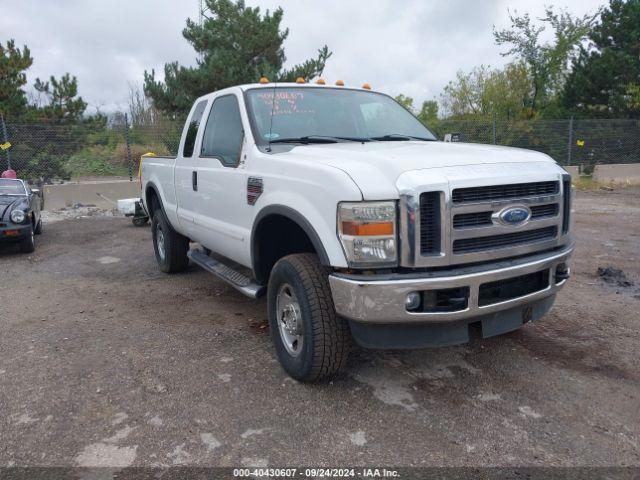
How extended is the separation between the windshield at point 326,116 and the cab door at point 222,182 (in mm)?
224

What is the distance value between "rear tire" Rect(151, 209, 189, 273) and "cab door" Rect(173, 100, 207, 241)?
66 centimetres

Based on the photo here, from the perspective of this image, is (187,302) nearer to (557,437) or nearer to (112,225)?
(557,437)

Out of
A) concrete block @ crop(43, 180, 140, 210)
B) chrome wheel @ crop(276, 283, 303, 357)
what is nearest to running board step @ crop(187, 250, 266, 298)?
chrome wheel @ crop(276, 283, 303, 357)

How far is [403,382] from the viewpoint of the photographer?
3502 millimetres

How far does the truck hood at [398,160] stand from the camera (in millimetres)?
2895

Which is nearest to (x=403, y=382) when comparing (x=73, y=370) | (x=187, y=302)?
(x=73, y=370)

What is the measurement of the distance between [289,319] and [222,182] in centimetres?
144

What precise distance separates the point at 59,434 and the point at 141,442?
0.50 meters

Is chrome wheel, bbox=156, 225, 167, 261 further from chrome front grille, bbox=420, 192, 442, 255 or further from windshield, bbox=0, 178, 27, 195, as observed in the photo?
chrome front grille, bbox=420, 192, 442, 255

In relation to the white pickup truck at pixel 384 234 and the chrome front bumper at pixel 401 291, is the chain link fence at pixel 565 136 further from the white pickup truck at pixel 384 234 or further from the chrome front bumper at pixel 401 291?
the chrome front bumper at pixel 401 291

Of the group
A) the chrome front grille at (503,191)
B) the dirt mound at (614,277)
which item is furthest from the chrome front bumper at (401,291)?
the dirt mound at (614,277)

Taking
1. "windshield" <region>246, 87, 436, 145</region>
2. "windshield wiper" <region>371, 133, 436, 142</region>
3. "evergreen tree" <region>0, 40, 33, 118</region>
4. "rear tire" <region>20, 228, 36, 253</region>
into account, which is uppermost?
"evergreen tree" <region>0, 40, 33, 118</region>

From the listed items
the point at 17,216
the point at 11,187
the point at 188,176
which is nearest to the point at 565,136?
the point at 188,176

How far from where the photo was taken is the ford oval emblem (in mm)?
Result: 3057
